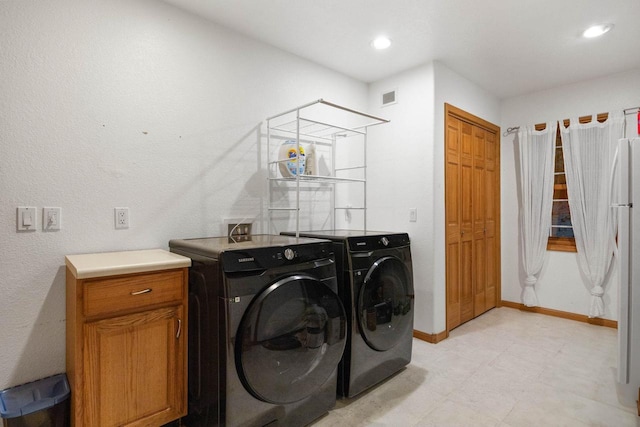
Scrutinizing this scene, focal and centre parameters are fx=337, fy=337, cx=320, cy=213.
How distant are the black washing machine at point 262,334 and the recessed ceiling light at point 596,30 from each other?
2.51m

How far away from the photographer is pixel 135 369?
5.01 ft

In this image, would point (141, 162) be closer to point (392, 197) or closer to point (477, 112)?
point (392, 197)

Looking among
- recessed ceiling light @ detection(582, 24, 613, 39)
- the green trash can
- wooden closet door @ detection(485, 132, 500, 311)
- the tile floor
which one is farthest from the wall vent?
the green trash can

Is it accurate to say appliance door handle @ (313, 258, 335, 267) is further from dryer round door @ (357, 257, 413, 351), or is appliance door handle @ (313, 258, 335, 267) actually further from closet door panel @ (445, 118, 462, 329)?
closet door panel @ (445, 118, 462, 329)

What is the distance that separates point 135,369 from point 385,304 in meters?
1.41

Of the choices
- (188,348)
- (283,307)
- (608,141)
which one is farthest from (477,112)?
(188,348)

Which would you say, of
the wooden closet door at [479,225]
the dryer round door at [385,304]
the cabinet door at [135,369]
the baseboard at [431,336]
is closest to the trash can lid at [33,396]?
the cabinet door at [135,369]

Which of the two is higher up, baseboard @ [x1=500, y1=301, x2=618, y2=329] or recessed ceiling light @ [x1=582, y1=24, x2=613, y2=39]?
recessed ceiling light @ [x1=582, y1=24, x2=613, y2=39]

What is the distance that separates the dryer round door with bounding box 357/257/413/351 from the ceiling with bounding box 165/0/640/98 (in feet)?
5.36

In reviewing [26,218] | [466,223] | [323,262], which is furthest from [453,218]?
[26,218]

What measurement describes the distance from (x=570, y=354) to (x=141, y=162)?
134 inches

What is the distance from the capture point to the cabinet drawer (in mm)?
1411

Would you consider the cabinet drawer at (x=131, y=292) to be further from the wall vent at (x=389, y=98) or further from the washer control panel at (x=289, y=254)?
the wall vent at (x=389, y=98)

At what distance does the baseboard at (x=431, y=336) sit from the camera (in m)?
2.89
